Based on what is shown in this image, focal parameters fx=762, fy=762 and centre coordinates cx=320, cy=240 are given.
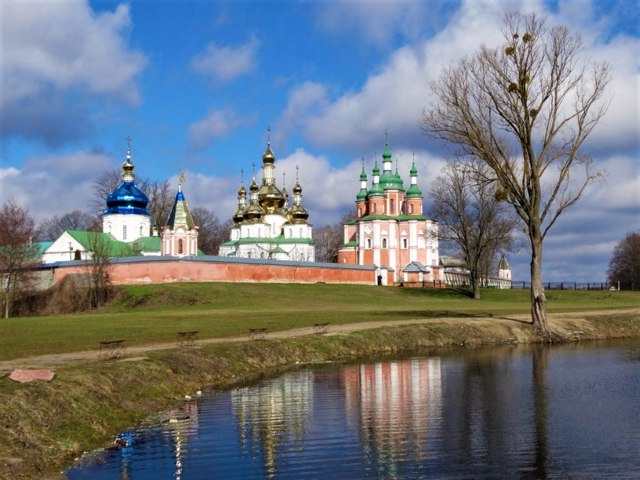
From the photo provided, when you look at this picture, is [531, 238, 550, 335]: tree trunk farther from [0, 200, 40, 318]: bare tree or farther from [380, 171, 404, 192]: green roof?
[380, 171, 404, 192]: green roof

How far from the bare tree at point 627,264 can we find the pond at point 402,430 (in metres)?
93.2

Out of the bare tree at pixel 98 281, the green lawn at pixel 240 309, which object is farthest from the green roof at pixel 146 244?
the green lawn at pixel 240 309

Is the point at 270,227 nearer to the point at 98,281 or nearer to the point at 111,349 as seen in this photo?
the point at 98,281

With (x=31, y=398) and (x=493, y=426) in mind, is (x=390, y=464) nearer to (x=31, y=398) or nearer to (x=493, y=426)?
(x=493, y=426)

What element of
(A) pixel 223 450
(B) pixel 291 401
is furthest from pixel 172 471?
(B) pixel 291 401

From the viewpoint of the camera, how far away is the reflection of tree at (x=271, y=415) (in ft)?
47.2

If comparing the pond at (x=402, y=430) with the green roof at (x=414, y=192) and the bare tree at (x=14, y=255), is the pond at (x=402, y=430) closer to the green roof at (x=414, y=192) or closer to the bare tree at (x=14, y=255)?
the bare tree at (x=14, y=255)

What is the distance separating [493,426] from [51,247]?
77.1 meters

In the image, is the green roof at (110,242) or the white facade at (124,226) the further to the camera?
the white facade at (124,226)

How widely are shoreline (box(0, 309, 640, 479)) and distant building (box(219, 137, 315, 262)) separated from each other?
183 feet

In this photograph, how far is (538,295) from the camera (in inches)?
1423

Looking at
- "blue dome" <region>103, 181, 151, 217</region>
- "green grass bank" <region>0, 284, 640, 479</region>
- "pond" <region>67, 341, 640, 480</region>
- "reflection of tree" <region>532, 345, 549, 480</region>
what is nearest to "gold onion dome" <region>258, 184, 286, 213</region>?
"blue dome" <region>103, 181, 151, 217</region>

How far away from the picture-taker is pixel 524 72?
3494cm

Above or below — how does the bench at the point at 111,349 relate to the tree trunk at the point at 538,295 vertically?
below
